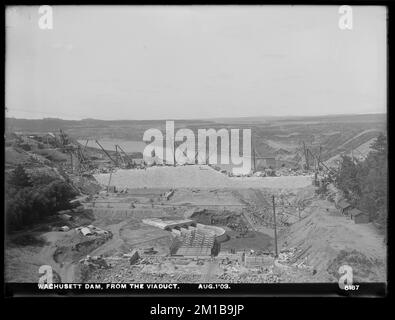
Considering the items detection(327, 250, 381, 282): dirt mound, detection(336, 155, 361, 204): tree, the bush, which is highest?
detection(336, 155, 361, 204): tree

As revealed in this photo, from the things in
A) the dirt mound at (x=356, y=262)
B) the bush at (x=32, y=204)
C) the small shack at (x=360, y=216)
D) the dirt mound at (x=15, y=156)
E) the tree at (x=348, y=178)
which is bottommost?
the dirt mound at (x=356, y=262)

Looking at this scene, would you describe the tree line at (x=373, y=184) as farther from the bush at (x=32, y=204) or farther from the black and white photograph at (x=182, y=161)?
the bush at (x=32, y=204)

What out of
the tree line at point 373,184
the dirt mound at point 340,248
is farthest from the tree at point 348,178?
the dirt mound at point 340,248

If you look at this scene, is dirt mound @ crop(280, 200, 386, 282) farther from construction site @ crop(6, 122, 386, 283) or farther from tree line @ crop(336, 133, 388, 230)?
tree line @ crop(336, 133, 388, 230)

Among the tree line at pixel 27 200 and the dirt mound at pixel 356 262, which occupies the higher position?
the tree line at pixel 27 200

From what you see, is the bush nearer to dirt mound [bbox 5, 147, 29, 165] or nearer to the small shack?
dirt mound [bbox 5, 147, 29, 165]

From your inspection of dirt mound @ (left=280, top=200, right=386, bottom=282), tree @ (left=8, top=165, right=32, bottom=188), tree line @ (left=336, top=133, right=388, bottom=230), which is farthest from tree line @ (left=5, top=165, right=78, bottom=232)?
tree line @ (left=336, top=133, right=388, bottom=230)

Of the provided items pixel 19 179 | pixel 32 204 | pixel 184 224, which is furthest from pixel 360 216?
pixel 19 179

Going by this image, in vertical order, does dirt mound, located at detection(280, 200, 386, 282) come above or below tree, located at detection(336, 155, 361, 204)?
below

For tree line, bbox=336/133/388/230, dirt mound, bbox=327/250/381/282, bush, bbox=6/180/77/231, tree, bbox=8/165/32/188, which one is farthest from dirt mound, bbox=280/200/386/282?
tree, bbox=8/165/32/188
